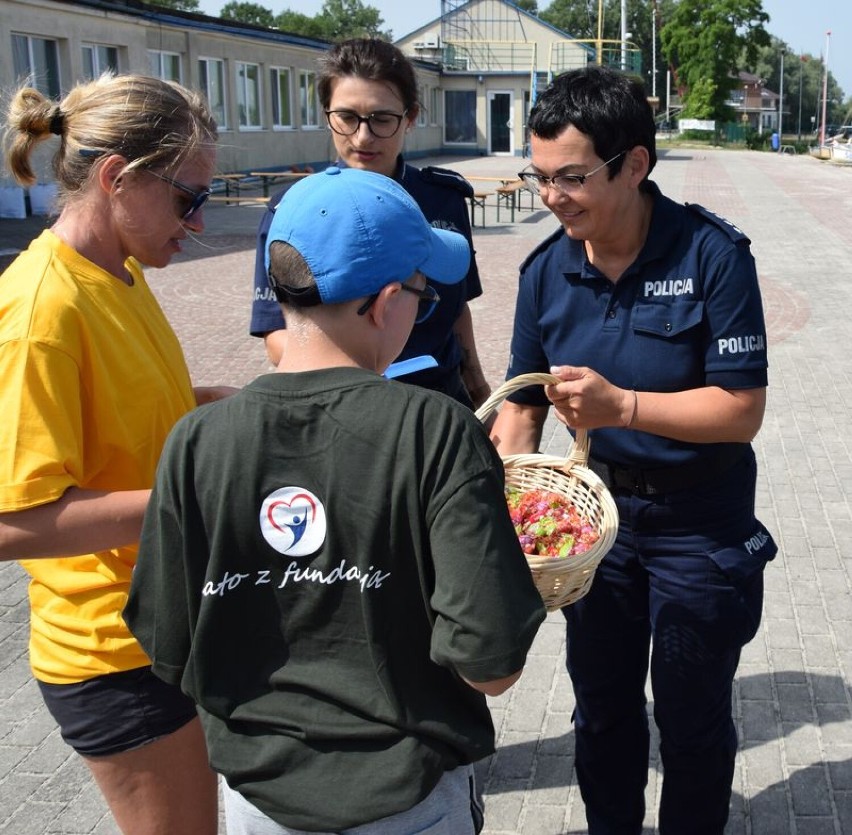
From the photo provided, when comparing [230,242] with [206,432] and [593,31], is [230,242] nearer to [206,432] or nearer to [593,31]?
[206,432]

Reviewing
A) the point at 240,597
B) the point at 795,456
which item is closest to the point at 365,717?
the point at 240,597

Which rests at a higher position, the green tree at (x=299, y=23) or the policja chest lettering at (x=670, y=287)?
the green tree at (x=299, y=23)

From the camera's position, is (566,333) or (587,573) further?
(566,333)

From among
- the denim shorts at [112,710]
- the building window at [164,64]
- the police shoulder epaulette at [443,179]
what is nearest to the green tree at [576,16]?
the building window at [164,64]

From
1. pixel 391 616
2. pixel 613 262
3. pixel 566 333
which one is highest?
pixel 613 262

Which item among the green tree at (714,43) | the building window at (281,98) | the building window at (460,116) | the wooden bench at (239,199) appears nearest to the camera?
the wooden bench at (239,199)

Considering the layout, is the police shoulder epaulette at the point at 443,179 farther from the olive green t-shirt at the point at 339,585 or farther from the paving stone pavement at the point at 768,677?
the olive green t-shirt at the point at 339,585

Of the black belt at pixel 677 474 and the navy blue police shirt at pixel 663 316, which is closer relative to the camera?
the navy blue police shirt at pixel 663 316

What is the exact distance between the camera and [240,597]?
1.58m

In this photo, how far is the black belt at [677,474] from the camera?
2.57 meters

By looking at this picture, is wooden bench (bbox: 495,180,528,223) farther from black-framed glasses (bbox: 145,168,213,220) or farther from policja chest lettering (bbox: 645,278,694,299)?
black-framed glasses (bbox: 145,168,213,220)

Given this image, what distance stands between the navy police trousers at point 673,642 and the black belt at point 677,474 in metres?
0.02

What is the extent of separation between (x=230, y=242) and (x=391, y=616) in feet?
55.7

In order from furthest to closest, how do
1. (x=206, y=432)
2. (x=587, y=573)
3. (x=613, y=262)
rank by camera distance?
(x=613, y=262) → (x=587, y=573) → (x=206, y=432)
